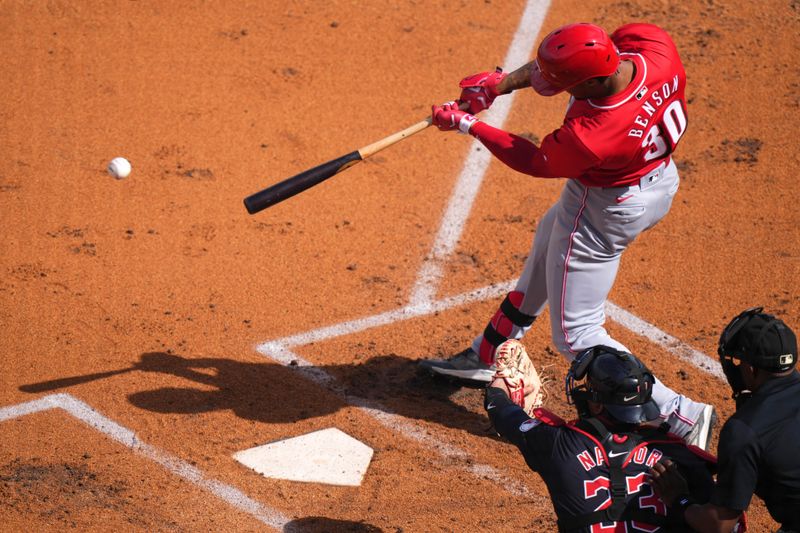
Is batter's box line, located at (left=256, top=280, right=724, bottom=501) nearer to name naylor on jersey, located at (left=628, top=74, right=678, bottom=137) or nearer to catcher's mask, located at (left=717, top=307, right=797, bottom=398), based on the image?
catcher's mask, located at (left=717, top=307, right=797, bottom=398)

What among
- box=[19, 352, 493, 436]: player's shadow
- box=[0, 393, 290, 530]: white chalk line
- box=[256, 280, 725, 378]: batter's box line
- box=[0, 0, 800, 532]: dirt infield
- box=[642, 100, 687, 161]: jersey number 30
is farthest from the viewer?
box=[256, 280, 725, 378]: batter's box line

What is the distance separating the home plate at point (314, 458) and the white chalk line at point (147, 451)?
238mm

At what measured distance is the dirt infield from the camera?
5.07 m

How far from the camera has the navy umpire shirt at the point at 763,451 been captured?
333 cm

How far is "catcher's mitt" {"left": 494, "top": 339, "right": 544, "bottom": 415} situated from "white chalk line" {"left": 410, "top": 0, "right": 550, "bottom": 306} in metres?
1.46

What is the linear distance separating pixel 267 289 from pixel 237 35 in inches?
134

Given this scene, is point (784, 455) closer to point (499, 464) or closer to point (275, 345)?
point (499, 464)

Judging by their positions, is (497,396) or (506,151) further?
(506,151)

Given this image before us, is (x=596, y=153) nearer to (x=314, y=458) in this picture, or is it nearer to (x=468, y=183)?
(x=314, y=458)

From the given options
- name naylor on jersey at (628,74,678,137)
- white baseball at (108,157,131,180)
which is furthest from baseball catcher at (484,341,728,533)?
white baseball at (108,157,131,180)

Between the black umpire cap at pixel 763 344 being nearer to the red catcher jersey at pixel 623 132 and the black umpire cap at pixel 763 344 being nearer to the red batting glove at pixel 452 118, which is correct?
the red catcher jersey at pixel 623 132

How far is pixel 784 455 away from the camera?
10.9ft

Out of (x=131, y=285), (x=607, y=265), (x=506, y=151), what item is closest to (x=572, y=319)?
(x=607, y=265)

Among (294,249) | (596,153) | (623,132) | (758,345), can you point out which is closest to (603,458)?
(758,345)
